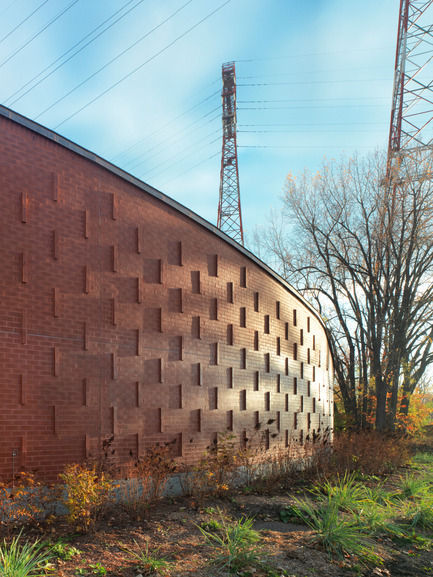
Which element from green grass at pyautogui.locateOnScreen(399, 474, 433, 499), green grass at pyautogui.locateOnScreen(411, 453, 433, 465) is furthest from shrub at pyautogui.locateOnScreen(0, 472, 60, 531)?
green grass at pyautogui.locateOnScreen(411, 453, 433, 465)

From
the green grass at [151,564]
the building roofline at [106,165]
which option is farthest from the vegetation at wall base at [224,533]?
the building roofline at [106,165]

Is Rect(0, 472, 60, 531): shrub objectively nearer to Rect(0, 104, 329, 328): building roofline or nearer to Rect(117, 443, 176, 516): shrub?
Rect(117, 443, 176, 516): shrub

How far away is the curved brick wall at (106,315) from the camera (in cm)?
712

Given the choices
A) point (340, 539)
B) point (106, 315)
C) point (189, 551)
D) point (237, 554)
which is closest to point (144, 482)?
point (189, 551)

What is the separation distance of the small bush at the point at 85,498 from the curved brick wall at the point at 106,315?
977mm

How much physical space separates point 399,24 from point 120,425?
20.3 m

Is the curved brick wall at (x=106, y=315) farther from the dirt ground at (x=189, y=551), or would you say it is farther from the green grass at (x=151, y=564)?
the green grass at (x=151, y=564)

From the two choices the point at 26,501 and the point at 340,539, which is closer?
the point at 340,539

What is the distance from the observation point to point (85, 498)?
6.09 metres

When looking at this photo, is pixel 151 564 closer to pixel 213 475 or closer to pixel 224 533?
pixel 224 533

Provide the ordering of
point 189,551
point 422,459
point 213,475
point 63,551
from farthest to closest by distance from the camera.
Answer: point 422,459 < point 213,475 < point 189,551 < point 63,551

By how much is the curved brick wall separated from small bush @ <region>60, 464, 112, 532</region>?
977mm

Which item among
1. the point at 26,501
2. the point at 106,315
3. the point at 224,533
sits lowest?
the point at 224,533

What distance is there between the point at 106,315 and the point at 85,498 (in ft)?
9.49
